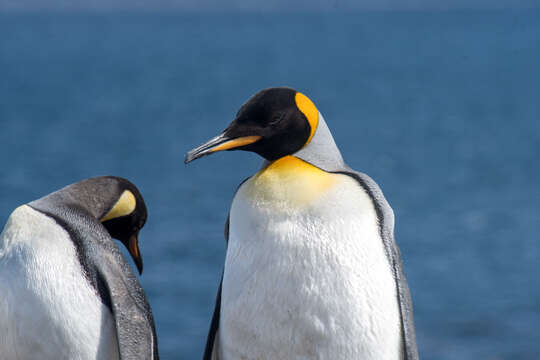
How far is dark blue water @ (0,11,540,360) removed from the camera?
44.4 feet

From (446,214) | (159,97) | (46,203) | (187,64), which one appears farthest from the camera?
(187,64)

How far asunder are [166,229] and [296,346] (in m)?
14.9

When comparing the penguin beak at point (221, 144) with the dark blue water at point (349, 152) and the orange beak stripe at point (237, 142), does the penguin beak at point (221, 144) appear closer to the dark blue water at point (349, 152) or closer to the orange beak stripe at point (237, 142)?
the orange beak stripe at point (237, 142)

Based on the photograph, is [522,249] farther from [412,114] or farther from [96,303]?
[412,114]

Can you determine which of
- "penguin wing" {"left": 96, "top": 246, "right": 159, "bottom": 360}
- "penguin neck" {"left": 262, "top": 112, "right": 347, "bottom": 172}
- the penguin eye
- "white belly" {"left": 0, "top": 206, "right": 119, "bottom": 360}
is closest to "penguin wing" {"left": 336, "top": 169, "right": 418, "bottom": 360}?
"penguin neck" {"left": 262, "top": 112, "right": 347, "bottom": 172}

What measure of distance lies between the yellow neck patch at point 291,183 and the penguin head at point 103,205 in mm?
584

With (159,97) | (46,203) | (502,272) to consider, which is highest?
(159,97)

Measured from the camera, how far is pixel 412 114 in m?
49.0

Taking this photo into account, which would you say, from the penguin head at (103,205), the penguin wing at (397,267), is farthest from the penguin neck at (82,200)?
the penguin wing at (397,267)

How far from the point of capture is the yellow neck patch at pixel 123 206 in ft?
10.7

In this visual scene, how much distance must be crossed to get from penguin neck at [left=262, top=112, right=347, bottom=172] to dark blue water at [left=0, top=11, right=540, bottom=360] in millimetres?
7532

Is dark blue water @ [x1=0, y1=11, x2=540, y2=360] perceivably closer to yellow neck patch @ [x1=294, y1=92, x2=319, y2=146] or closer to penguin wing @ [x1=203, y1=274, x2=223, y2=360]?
penguin wing @ [x1=203, y1=274, x2=223, y2=360]

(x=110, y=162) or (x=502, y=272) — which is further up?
(x=110, y=162)

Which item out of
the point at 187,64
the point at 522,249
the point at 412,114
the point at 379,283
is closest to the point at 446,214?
the point at 522,249
